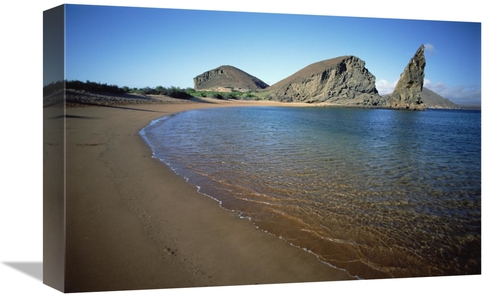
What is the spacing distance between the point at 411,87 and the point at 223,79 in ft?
7.94

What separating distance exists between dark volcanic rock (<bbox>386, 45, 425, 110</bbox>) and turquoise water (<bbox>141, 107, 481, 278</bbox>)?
16cm

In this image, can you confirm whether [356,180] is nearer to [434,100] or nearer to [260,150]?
[260,150]

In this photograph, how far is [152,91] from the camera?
181 inches

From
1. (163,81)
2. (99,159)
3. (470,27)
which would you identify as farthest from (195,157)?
(470,27)

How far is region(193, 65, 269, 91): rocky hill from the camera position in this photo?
15.4 ft

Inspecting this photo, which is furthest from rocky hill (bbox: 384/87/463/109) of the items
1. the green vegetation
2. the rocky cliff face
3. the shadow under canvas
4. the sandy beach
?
the shadow under canvas

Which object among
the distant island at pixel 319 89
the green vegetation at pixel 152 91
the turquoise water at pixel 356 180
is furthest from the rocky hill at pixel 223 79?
the turquoise water at pixel 356 180

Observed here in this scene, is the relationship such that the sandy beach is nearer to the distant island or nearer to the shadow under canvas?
the distant island

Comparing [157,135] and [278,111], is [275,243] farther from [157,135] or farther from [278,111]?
[157,135]

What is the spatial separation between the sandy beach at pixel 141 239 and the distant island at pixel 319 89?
27.8 inches

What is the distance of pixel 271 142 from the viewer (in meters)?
5.16

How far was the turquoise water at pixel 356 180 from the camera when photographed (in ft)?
13.2

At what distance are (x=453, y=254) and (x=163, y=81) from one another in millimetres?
3786

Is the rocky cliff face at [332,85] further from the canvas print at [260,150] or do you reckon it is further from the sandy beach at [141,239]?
the sandy beach at [141,239]
